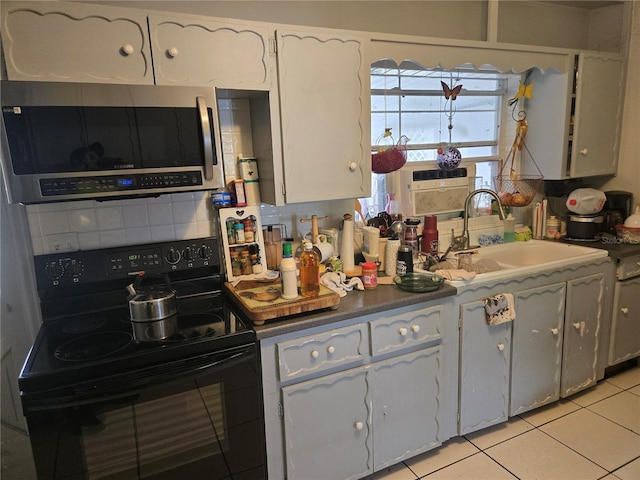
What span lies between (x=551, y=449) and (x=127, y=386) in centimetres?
201

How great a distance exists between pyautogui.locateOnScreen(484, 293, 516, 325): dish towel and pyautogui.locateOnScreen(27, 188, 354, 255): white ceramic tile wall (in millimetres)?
1102

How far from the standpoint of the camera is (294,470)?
1.71 meters

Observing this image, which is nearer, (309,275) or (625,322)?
(309,275)

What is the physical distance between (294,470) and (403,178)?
5.30 feet

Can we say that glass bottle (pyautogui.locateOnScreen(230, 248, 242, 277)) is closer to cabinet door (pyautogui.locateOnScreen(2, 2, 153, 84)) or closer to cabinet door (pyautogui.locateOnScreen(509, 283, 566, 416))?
cabinet door (pyautogui.locateOnScreen(2, 2, 153, 84))

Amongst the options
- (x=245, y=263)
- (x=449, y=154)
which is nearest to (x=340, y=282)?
(x=245, y=263)

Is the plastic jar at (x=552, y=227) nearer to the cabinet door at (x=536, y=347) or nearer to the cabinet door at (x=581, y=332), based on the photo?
the cabinet door at (x=581, y=332)

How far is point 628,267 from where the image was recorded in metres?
2.52

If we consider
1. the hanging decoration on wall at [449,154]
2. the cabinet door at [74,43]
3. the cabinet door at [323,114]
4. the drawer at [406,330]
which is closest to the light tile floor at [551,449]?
the drawer at [406,330]

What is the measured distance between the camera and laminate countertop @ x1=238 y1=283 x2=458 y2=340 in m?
1.57

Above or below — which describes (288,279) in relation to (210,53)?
below

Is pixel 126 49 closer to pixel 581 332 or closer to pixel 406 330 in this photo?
pixel 406 330

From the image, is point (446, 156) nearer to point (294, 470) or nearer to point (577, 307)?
point (577, 307)

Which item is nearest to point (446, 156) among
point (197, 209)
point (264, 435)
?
point (197, 209)
